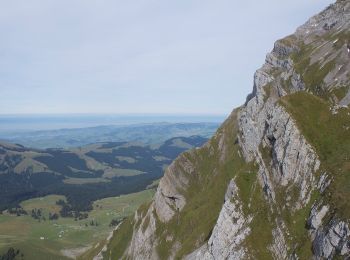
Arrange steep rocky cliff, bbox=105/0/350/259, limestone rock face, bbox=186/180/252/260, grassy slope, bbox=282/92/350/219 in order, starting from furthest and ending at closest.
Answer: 1. limestone rock face, bbox=186/180/252/260
2. steep rocky cliff, bbox=105/0/350/259
3. grassy slope, bbox=282/92/350/219

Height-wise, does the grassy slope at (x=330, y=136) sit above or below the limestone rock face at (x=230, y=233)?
above

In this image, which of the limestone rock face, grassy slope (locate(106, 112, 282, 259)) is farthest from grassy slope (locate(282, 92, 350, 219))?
the limestone rock face

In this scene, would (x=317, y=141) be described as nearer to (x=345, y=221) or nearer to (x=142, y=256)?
(x=345, y=221)

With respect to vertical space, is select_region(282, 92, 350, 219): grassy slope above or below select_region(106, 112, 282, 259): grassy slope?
above

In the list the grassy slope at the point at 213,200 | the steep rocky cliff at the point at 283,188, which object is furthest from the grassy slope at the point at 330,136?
the grassy slope at the point at 213,200

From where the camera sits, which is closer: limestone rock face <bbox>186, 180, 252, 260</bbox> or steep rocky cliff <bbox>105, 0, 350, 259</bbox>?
steep rocky cliff <bbox>105, 0, 350, 259</bbox>

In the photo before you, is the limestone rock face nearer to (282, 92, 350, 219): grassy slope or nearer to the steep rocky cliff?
the steep rocky cliff

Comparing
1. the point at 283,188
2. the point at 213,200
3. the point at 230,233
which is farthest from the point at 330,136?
the point at 213,200

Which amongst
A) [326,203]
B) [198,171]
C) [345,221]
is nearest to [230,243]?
[326,203]

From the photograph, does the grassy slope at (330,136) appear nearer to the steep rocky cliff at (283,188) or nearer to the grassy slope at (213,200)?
the steep rocky cliff at (283,188)

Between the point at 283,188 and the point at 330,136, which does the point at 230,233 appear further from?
the point at 330,136

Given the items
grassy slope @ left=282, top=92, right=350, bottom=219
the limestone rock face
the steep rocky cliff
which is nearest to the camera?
grassy slope @ left=282, top=92, right=350, bottom=219
